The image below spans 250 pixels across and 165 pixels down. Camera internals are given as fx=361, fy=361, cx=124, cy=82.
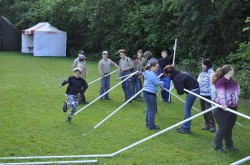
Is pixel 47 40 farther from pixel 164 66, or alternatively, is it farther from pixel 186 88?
pixel 186 88

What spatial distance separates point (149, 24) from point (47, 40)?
12017mm

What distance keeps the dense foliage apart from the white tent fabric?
139 cm

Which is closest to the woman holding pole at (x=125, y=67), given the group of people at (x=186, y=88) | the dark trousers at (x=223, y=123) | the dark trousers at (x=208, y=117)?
the group of people at (x=186, y=88)

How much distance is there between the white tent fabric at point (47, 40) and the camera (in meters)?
32.3

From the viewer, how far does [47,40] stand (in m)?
32.7

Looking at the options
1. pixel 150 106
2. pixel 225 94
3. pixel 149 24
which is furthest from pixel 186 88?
pixel 149 24

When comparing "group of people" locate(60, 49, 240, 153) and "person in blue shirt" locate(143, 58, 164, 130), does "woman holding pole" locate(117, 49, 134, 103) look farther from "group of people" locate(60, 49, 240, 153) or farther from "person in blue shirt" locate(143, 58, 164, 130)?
"person in blue shirt" locate(143, 58, 164, 130)

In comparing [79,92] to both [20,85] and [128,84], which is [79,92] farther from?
[20,85]

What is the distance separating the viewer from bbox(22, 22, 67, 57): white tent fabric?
32344 mm

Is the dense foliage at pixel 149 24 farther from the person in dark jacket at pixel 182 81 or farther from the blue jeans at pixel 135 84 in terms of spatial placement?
the person in dark jacket at pixel 182 81

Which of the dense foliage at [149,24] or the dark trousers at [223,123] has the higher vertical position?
the dense foliage at [149,24]

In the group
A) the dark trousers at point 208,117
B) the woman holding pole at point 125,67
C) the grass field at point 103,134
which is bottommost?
the grass field at point 103,134

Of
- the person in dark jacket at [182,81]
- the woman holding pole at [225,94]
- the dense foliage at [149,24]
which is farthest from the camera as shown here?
the dense foliage at [149,24]

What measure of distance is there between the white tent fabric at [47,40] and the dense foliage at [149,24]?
1394 mm
